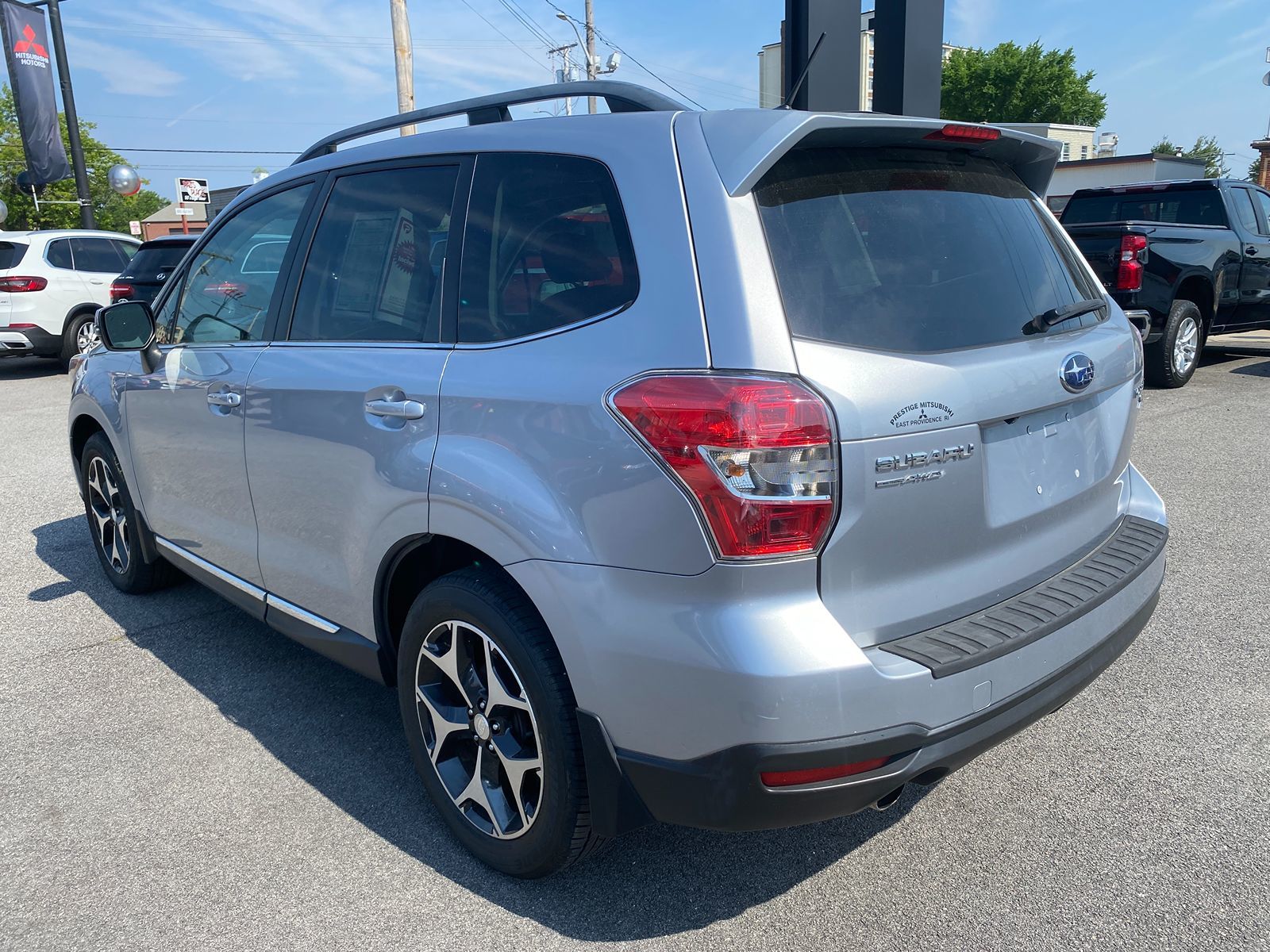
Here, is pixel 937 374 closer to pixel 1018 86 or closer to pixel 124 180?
pixel 124 180

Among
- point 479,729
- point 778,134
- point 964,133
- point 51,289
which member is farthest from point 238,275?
point 51,289

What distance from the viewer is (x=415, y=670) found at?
2629 millimetres

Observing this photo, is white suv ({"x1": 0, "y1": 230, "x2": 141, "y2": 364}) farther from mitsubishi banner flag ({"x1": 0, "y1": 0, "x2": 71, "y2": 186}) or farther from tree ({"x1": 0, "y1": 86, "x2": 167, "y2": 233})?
tree ({"x1": 0, "y1": 86, "x2": 167, "y2": 233})

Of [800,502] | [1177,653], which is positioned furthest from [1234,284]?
[800,502]

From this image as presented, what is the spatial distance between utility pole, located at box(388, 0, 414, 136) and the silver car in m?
11.7

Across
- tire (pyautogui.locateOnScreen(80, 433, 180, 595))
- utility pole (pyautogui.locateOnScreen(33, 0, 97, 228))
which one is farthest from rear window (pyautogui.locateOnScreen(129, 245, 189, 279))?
tire (pyautogui.locateOnScreen(80, 433, 180, 595))

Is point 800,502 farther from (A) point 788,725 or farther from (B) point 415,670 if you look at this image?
(B) point 415,670

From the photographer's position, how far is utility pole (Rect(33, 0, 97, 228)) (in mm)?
18266

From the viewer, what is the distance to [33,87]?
1797 centimetres

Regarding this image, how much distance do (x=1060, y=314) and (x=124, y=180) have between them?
26.1m

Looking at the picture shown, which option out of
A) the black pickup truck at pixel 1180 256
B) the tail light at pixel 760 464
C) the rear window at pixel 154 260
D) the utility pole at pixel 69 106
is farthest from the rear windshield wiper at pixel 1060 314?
the utility pole at pixel 69 106

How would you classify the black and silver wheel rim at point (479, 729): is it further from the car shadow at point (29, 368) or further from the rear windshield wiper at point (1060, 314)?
the car shadow at point (29, 368)

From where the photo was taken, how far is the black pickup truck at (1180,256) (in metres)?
8.79

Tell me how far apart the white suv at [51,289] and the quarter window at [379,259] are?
36.1 feet
